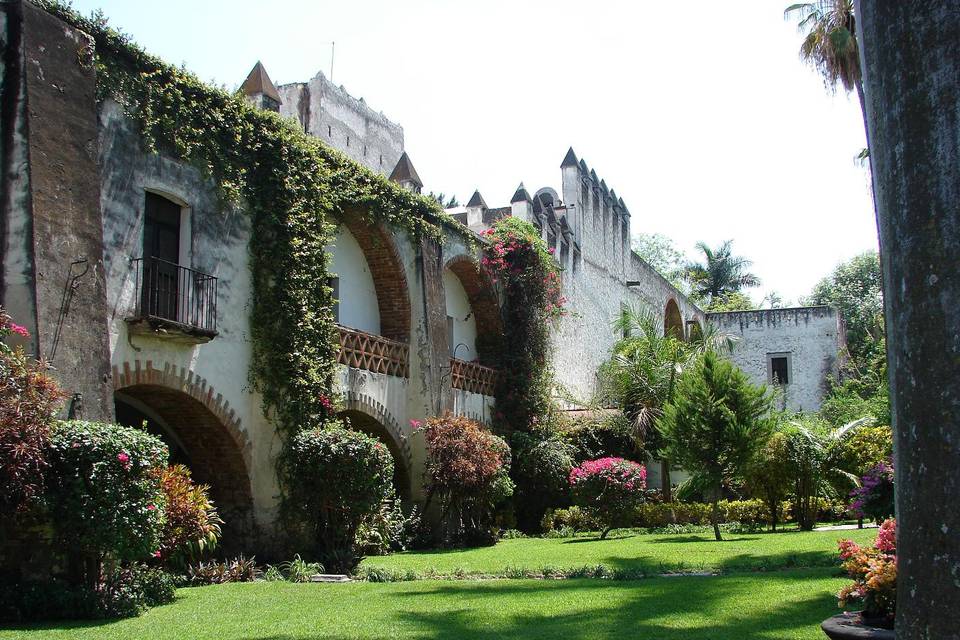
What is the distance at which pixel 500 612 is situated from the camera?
342 inches

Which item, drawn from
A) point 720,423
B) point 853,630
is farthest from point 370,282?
point 853,630

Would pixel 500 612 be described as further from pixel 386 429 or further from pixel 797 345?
pixel 797 345

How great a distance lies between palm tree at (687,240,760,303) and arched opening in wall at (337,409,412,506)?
3981 cm

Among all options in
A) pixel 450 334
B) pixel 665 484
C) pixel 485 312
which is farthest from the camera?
pixel 665 484

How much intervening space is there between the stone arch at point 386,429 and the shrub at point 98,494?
24.4 ft

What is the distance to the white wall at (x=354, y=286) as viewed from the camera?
17.8 m

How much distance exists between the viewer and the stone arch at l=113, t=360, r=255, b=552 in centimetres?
1323

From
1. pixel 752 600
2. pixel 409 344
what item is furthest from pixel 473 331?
pixel 752 600

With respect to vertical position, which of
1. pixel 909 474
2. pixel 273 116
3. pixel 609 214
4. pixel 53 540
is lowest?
pixel 53 540

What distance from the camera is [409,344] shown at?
61.0ft

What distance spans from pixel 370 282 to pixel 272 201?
172 inches

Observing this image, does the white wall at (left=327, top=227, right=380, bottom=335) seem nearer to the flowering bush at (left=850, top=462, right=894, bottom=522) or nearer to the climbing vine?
the climbing vine

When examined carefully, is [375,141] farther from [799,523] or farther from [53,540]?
[53,540]

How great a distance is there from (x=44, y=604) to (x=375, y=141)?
1961 centimetres
